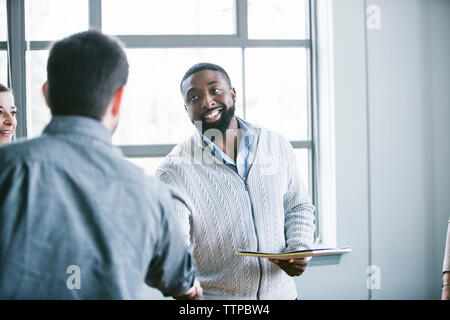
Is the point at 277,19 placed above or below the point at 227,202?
above

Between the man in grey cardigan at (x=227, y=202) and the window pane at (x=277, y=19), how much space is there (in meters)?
1.09

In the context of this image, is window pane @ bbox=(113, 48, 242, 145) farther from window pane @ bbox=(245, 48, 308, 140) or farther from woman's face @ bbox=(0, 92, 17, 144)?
woman's face @ bbox=(0, 92, 17, 144)

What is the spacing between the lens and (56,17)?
196 centimetres

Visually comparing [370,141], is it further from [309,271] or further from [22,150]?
[22,150]

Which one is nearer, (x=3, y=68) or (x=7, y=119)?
(x=7, y=119)

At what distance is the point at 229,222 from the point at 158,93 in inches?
46.5

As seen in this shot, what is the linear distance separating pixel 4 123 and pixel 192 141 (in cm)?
75

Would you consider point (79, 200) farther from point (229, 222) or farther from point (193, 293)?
point (229, 222)

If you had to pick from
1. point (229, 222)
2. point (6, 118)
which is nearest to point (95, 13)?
point (6, 118)

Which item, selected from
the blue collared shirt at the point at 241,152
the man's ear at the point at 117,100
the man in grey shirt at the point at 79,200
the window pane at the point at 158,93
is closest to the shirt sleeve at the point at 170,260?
the man in grey shirt at the point at 79,200

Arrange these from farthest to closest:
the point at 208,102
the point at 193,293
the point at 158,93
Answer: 1. the point at 158,93
2. the point at 208,102
3. the point at 193,293

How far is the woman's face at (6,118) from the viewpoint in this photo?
132cm

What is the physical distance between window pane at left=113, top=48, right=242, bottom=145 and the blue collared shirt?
96cm
